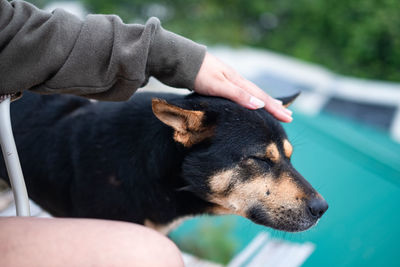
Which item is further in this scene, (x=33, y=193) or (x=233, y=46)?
(x=233, y=46)

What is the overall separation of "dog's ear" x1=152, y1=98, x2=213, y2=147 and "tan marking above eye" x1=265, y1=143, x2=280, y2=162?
0.27 meters

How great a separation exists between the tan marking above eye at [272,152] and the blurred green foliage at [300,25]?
4247mm

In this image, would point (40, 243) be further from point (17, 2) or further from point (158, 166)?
point (17, 2)

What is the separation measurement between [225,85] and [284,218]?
660mm

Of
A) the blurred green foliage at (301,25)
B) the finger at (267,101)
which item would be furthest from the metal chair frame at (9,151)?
the blurred green foliage at (301,25)

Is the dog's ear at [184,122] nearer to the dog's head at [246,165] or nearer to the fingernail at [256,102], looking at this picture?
the dog's head at [246,165]

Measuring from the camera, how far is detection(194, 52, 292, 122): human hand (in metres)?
1.69

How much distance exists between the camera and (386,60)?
6.25 meters

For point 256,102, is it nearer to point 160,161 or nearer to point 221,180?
point 221,180

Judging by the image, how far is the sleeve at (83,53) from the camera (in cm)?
141

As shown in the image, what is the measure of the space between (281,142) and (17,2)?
1252 mm

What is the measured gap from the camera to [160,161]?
182 centimetres

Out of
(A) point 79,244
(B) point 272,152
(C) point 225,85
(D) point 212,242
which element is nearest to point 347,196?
(D) point 212,242

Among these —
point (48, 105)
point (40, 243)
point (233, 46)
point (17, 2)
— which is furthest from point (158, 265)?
point (233, 46)
